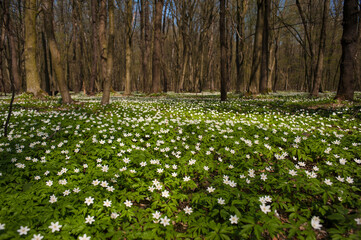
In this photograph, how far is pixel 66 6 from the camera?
25234 millimetres

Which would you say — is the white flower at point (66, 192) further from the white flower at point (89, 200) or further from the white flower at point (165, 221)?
the white flower at point (165, 221)

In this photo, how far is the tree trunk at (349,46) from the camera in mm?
8195

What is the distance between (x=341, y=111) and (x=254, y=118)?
3.78m

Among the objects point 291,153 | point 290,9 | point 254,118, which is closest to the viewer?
point 291,153

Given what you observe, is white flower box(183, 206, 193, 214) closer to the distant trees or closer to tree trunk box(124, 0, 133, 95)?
the distant trees

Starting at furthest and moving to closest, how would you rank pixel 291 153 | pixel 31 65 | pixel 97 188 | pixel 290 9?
pixel 290 9 → pixel 31 65 → pixel 291 153 → pixel 97 188

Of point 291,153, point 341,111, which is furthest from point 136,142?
point 341,111

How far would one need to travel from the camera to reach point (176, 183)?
292 cm

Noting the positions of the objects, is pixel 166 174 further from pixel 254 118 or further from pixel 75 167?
pixel 254 118

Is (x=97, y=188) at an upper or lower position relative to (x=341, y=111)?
lower

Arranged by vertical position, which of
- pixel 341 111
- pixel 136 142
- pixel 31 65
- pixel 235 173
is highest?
pixel 31 65

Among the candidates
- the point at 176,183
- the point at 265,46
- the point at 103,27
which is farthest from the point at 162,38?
the point at 176,183

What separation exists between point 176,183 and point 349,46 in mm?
10458

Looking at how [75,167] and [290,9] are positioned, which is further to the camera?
[290,9]
